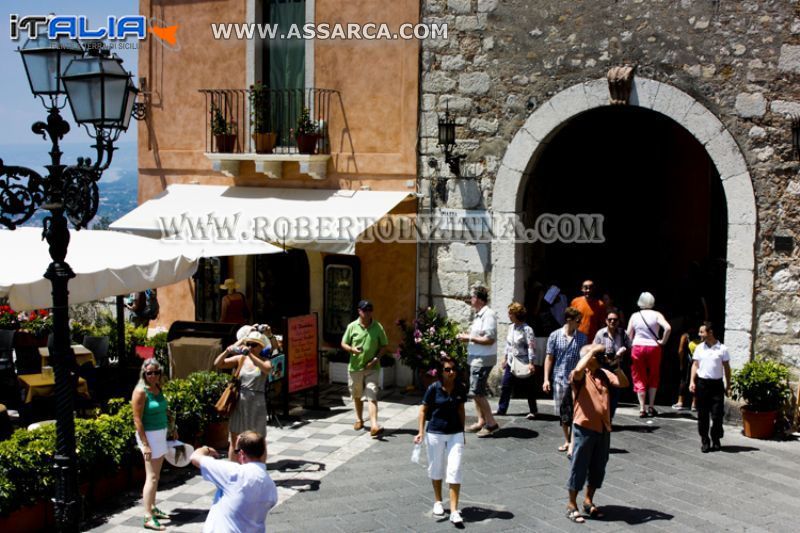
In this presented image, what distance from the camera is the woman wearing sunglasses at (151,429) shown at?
8.45 metres

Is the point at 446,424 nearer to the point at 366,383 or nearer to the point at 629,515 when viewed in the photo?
the point at 629,515

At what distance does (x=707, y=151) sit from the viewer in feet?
40.1

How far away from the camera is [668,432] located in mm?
11523

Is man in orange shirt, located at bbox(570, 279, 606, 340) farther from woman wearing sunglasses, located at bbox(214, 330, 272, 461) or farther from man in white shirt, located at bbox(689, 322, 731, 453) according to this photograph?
woman wearing sunglasses, located at bbox(214, 330, 272, 461)

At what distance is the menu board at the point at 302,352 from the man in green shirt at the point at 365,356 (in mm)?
1038

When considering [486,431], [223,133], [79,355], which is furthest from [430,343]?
[223,133]

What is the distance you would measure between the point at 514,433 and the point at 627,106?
14.6 feet

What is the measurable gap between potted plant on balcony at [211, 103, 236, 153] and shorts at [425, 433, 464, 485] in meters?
7.99

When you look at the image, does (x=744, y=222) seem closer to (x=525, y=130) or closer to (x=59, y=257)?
(x=525, y=130)

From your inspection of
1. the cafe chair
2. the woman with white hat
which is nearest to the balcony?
the woman with white hat

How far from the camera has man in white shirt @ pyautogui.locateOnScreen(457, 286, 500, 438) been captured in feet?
37.1

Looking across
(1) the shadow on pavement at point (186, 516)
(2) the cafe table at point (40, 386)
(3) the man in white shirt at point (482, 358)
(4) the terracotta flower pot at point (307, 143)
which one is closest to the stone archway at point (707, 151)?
(3) the man in white shirt at point (482, 358)

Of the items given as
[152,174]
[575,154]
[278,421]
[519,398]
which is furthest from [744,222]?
[152,174]

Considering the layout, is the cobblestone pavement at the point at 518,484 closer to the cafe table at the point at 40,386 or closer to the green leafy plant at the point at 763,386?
the green leafy plant at the point at 763,386
